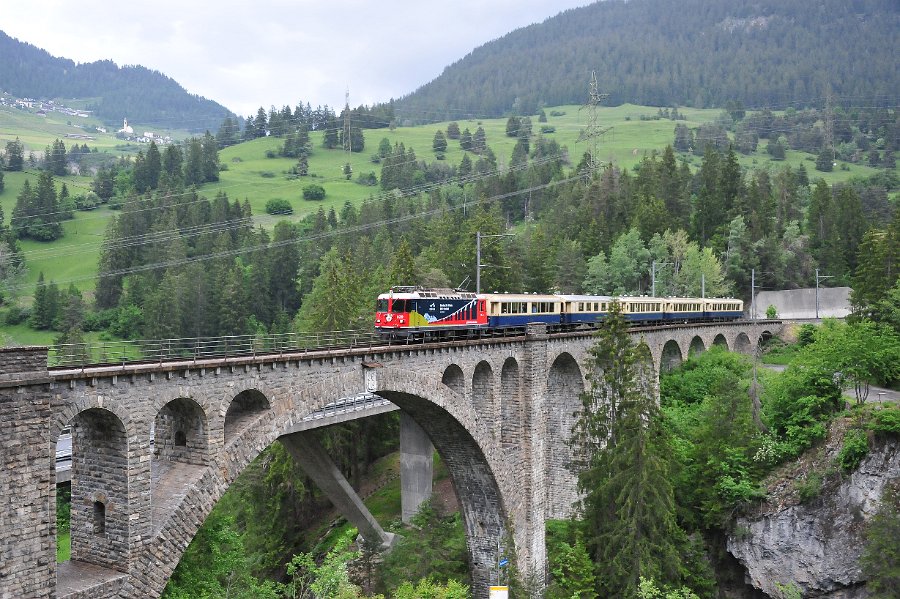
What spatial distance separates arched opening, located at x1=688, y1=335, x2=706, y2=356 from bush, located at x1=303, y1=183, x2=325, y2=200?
97.2 meters

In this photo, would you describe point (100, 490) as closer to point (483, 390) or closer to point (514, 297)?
point (483, 390)

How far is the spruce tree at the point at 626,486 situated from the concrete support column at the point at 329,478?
42.5 feet

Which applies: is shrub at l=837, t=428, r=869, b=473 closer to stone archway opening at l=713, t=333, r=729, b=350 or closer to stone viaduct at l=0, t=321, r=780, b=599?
stone viaduct at l=0, t=321, r=780, b=599

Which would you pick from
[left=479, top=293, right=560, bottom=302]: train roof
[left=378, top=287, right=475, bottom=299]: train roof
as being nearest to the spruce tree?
[left=479, top=293, right=560, bottom=302]: train roof

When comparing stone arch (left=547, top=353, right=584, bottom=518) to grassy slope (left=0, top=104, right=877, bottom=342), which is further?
grassy slope (left=0, top=104, right=877, bottom=342)

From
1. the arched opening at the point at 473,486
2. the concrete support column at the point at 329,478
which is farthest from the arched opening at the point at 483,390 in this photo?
the concrete support column at the point at 329,478

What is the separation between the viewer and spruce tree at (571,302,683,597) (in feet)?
115

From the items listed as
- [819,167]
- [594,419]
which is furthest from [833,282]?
[819,167]

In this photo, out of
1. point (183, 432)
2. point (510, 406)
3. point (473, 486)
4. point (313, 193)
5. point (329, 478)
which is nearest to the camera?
point (183, 432)

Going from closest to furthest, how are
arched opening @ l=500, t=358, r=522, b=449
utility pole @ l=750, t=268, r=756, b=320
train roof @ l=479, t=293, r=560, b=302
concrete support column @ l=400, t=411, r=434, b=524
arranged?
1. arched opening @ l=500, t=358, r=522, b=449
2. train roof @ l=479, t=293, r=560, b=302
3. concrete support column @ l=400, t=411, r=434, b=524
4. utility pole @ l=750, t=268, r=756, b=320

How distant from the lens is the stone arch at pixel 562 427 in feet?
141

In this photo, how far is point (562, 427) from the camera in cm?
4434

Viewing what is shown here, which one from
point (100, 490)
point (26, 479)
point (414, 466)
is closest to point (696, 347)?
point (414, 466)

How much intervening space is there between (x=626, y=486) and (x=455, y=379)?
998 cm
